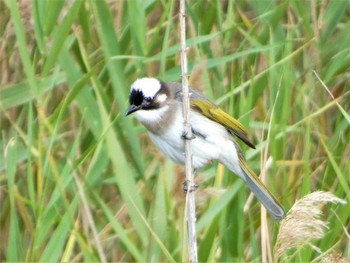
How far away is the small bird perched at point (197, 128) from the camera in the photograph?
11.3 ft

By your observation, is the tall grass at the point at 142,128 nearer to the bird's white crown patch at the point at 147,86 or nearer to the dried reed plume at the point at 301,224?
the bird's white crown patch at the point at 147,86

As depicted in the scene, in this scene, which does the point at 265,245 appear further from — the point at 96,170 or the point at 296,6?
the point at 296,6

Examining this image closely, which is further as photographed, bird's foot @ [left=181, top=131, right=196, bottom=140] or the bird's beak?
the bird's beak

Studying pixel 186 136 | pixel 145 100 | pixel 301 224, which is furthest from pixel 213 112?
pixel 301 224

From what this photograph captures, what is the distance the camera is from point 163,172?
359cm

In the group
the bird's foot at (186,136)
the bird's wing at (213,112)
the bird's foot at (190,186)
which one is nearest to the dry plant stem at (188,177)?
the bird's foot at (190,186)

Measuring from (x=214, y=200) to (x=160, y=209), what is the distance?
23 cm

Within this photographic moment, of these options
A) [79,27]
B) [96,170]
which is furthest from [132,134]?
[79,27]

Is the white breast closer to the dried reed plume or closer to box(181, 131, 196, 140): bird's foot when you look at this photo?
box(181, 131, 196, 140): bird's foot

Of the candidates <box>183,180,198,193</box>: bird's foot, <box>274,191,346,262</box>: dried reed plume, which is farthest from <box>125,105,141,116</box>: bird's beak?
<box>274,191,346,262</box>: dried reed plume

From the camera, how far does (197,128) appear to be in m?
3.71

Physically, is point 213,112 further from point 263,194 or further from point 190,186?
point 190,186

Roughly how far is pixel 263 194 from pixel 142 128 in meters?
0.66

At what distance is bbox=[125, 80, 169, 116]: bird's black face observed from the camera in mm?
3426
